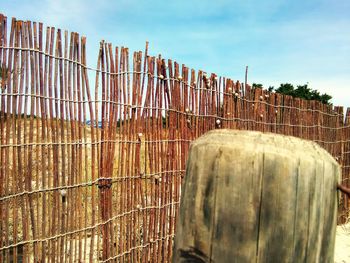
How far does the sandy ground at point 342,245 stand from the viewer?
20.6 feet

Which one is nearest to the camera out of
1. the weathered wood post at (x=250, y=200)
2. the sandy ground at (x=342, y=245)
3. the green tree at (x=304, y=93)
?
the weathered wood post at (x=250, y=200)

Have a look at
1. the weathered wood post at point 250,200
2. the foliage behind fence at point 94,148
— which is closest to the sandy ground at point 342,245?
the foliage behind fence at point 94,148

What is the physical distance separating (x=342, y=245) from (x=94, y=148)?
5.31 meters

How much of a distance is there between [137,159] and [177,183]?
32.5 inches

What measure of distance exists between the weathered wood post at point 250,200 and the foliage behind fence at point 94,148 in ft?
7.17

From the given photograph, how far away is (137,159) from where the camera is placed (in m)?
3.96

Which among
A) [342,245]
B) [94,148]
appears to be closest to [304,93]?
[342,245]

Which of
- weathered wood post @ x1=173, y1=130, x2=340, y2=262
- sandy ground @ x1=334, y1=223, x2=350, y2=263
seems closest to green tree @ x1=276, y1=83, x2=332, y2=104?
sandy ground @ x1=334, y1=223, x2=350, y2=263

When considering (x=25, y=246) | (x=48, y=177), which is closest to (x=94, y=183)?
(x=48, y=177)

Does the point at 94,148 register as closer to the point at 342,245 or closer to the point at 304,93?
the point at 342,245

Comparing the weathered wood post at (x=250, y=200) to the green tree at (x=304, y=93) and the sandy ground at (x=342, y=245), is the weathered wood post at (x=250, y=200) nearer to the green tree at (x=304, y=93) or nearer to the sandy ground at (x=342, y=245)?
the sandy ground at (x=342, y=245)

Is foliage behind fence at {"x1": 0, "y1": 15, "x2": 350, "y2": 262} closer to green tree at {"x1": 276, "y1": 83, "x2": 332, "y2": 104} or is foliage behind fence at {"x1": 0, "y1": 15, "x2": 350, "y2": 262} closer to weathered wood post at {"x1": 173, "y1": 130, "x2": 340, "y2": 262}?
weathered wood post at {"x1": 173, "y1": 130, "x2": 340, "y2": 262}

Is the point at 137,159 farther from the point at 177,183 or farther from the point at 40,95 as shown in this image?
the point at 40,95

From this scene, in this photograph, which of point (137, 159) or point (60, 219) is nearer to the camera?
point (60, 219)
